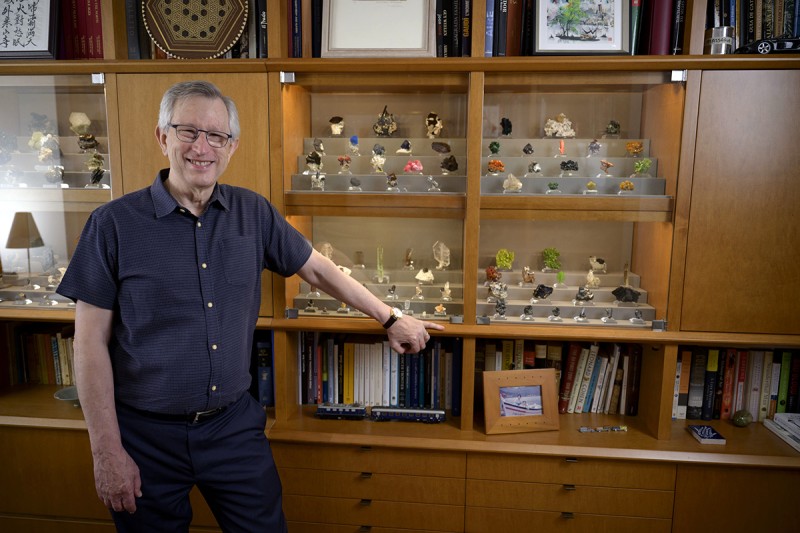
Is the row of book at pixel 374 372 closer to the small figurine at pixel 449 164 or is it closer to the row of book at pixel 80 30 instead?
the small figurine at pixel 449 164

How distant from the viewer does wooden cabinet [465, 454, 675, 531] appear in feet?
6.33

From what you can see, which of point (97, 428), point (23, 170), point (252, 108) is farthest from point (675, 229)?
point (23, 170)

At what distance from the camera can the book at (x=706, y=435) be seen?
1946 millimetres

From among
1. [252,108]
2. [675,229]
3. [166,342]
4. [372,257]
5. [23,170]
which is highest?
[252,108]

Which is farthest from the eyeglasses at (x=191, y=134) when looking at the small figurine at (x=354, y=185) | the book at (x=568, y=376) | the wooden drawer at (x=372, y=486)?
the book at (x=568, y=376)

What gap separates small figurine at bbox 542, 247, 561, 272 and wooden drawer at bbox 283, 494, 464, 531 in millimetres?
941

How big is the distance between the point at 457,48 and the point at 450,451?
56.3 inches

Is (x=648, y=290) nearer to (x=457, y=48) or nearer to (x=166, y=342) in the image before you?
(x=457, y=48)

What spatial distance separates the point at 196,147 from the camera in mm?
1474

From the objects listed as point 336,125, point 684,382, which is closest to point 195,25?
point 336,125

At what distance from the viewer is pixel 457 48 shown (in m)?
1.95

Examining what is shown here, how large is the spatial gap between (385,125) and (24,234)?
4.93 feet

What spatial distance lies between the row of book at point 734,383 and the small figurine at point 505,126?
1054mm

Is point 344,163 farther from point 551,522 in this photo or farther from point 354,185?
point 551,522
